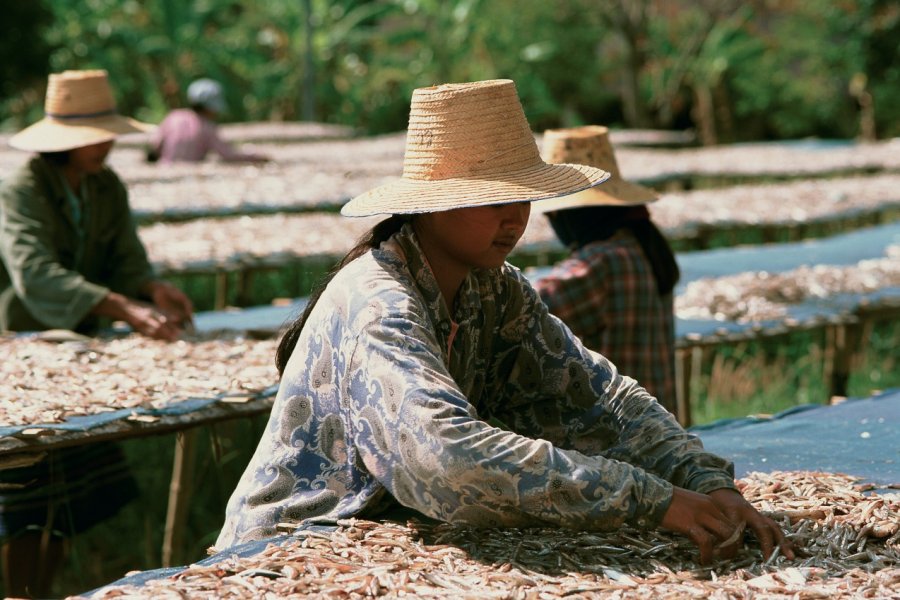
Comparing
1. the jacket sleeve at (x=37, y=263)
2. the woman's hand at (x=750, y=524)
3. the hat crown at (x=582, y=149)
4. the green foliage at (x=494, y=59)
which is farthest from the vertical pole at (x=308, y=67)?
the woman's hand at (x=750, y=524)

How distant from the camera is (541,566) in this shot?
2105mm

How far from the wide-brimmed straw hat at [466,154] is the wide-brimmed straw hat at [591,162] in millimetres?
1353

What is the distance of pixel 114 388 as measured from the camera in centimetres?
346

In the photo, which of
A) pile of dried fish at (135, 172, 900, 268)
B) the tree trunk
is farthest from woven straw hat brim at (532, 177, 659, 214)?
the tree trunk

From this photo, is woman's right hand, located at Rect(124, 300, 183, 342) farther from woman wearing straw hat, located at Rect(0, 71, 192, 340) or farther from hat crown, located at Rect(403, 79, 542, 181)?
hat crown, located at Rect(403, 79, 542, 181)

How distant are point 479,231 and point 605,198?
4.92 ft

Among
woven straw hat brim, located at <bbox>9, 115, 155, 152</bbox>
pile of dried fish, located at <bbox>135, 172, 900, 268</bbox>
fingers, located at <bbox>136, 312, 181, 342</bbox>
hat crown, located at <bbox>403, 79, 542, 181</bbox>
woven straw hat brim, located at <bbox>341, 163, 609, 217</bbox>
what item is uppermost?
hat crown, located at <bbox>403, 79, 542, 181</bbox>

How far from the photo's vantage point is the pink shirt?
11.2m

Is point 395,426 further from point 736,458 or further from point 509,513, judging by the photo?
point 736,458

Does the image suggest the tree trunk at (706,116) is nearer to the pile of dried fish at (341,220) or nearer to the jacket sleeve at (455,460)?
the pile of dried fish at (341,220)

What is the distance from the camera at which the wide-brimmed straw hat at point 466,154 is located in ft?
7.30

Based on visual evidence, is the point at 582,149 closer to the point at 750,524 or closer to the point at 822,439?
the point at 822,439

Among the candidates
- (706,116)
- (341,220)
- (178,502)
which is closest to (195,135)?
(341,220)

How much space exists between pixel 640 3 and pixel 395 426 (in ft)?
63.5
